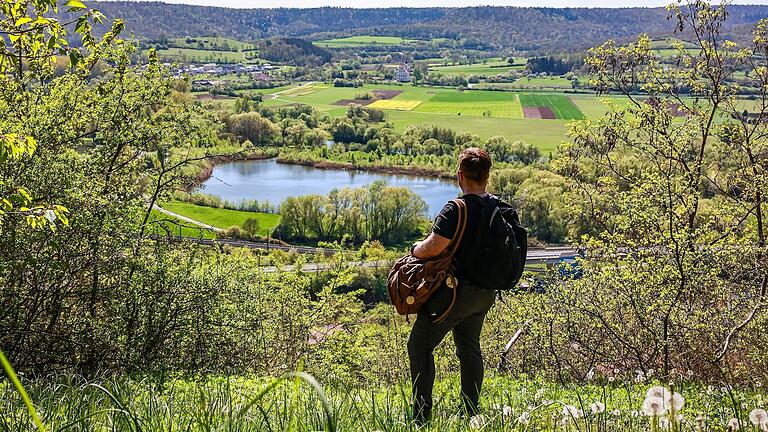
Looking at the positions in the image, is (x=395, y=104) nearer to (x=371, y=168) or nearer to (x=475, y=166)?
(x=371, y=168)

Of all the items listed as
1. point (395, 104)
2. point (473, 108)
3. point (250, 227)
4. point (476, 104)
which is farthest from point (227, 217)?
point (395, 104)

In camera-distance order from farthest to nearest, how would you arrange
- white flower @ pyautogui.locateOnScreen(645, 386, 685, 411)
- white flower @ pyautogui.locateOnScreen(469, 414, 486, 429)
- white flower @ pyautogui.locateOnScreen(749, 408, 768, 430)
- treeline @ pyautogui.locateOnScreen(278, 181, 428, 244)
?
treeline @ pyautogui.locateOnScreen(278, 181, 428, 244)
white flower @ pyautogui.locateOnScreen(469, 414, 486, 429)
white flower @ pyautogui.locateOnScreen(749, 408, 768, 430)
white flower @ pyautogui.locateOnScreen(645, 386, 685, 411)

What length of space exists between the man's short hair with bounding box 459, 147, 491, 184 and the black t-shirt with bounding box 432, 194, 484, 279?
0.40 ft

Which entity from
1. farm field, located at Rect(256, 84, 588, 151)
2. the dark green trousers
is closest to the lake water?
farm field, located at Rect(256, 84, 588, 151)

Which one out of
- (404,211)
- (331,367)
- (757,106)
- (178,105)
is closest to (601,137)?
(757,106)

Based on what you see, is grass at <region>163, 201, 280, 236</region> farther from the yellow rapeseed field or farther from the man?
the yellow rapeseed field

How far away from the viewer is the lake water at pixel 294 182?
223 feet

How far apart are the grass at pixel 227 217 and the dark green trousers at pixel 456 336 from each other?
53470mm

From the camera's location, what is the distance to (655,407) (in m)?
1.90

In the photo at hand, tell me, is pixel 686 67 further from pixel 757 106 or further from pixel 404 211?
pixel 404 211

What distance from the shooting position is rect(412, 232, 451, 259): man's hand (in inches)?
153

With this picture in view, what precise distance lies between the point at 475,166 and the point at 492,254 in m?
0.57

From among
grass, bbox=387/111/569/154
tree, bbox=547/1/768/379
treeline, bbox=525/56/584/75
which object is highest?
treeline, bbox=525/56/584/75

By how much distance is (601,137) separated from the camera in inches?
416
